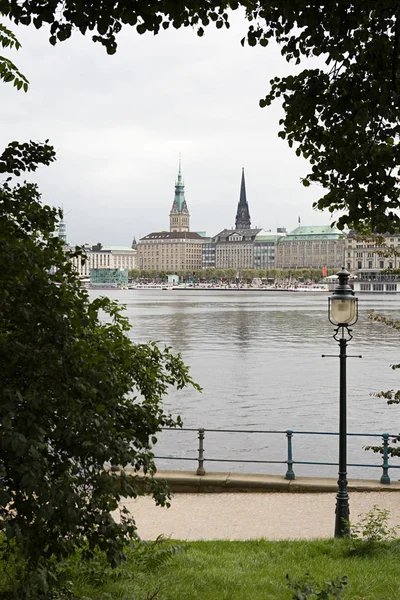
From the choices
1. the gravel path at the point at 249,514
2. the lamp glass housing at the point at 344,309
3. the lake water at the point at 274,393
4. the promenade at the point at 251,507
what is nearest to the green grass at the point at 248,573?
the promenade at the point at 251,507

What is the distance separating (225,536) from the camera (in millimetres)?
9367

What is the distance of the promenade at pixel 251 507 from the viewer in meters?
9.68

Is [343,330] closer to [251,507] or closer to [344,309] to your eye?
[344,309]

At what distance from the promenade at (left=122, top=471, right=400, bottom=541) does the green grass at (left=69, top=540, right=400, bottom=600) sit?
1084mm

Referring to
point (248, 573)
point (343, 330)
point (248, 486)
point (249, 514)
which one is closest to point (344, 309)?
point (343, 330)

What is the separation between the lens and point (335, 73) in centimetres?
610

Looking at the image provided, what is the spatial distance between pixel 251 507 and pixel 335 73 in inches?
274

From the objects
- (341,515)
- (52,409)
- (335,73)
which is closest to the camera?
(52,409)

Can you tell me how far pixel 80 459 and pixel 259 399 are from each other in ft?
76.9

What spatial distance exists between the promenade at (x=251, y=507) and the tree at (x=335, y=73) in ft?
15.2

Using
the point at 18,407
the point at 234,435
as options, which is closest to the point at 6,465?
the point at 18,407

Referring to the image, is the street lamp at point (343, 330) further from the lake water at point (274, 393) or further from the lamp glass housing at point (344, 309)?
the lake water at point (274, 393)

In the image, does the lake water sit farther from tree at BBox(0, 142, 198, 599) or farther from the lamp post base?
tree at BBox(0, 142, 198, 599)

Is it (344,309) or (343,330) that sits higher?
(344,309)
